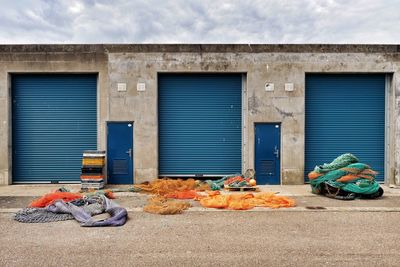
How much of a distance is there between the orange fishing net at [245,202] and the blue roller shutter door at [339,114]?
4080 mm

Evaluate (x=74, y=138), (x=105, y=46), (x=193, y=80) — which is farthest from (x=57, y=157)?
(x=193, y=80)

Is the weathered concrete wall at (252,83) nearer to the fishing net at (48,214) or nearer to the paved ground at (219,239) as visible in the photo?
the paved ground at (219,239)

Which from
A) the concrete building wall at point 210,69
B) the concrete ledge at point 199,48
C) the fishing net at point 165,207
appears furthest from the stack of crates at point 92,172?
the concrete ledge at point 199,48

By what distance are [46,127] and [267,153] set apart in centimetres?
809

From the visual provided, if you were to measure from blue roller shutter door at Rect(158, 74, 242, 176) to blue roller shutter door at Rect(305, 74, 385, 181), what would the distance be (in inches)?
105

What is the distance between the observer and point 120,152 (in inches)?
457

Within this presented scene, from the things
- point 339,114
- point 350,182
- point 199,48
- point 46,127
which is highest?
point 199,48

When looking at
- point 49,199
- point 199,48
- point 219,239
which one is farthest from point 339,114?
point 49,199

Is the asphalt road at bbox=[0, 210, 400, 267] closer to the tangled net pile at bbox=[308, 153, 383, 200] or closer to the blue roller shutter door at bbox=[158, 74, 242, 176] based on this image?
the tangled net pile at bbox=[308, 153, 383, 200]

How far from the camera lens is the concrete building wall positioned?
11.6m

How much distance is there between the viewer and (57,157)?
12016mm

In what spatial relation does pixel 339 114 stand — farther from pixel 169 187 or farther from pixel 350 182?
pixel 169 187

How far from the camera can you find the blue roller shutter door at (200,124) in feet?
39.3

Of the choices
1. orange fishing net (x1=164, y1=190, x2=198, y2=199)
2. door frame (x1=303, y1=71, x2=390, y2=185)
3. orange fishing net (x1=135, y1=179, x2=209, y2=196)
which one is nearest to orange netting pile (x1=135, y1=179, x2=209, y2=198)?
orange fishing net (x1=135, y1=179, x2=209, y2=196)
